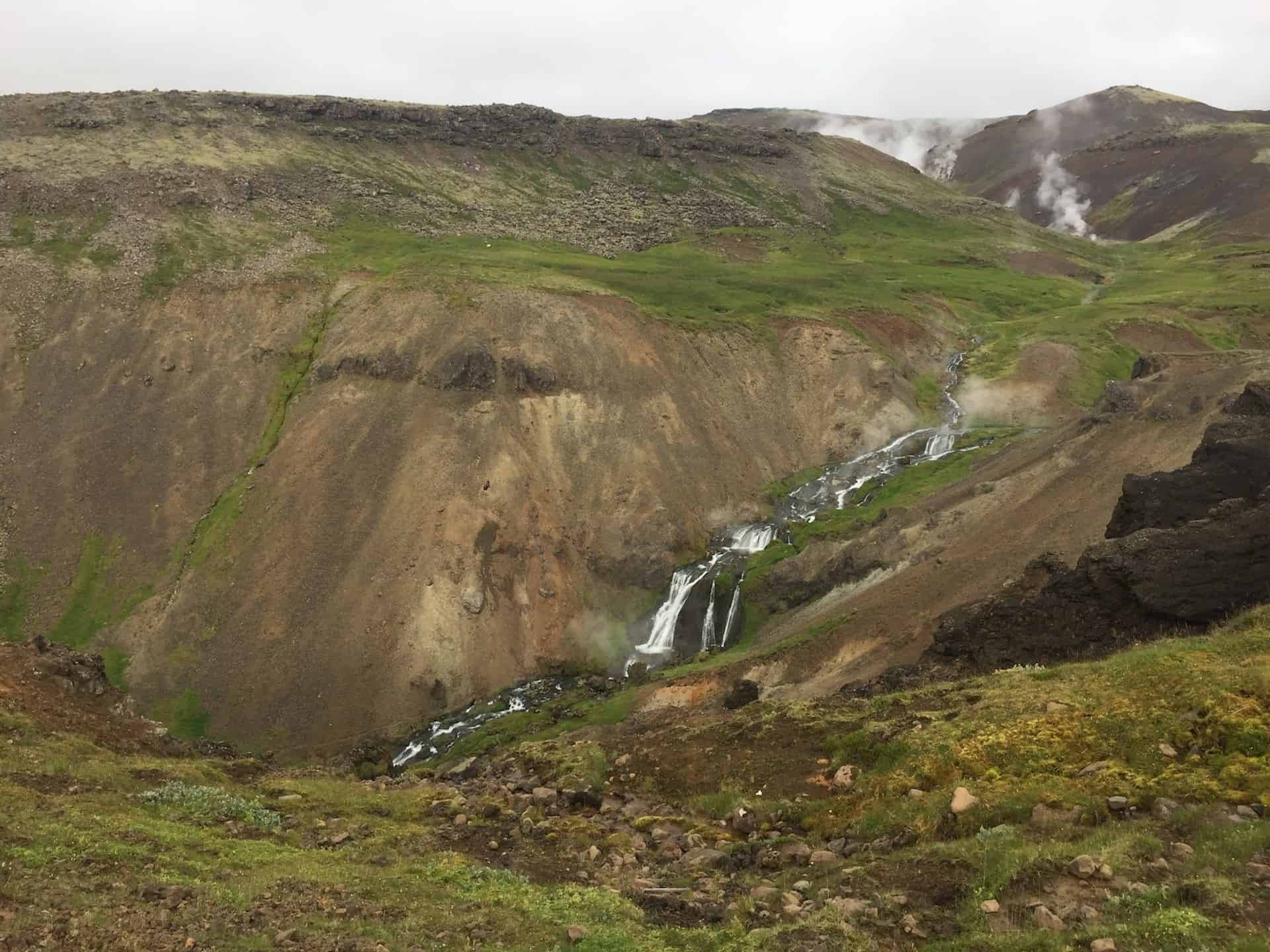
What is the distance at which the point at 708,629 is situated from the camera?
51.7 m

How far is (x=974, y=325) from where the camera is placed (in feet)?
305

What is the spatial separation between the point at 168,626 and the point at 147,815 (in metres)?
35.4

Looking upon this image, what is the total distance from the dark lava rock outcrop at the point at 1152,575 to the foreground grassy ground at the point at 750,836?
324 cm

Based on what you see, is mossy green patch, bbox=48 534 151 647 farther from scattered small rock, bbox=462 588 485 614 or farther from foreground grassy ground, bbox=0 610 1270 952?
foreground grassy ground, bbox=0 610 1270 952

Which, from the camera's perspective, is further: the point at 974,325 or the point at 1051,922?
the point at 974,325

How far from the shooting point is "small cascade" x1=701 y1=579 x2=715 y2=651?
51.0 meters

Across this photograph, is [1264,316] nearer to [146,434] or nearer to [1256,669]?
[1256,669]

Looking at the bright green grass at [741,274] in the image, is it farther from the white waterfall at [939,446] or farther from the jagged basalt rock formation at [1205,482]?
the jagged basalt rock formation at [1205,482]

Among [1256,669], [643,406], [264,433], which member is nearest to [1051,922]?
[1256,669]

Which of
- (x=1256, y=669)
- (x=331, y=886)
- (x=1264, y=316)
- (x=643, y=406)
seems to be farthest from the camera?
(x=1264, y=316)

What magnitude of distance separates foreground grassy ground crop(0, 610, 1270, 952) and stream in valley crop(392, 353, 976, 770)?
21.7m

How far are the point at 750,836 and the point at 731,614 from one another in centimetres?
3333

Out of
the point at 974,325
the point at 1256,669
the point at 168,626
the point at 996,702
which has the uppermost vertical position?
the point at 974,325

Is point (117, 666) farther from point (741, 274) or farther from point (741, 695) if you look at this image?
point (741, 274)
